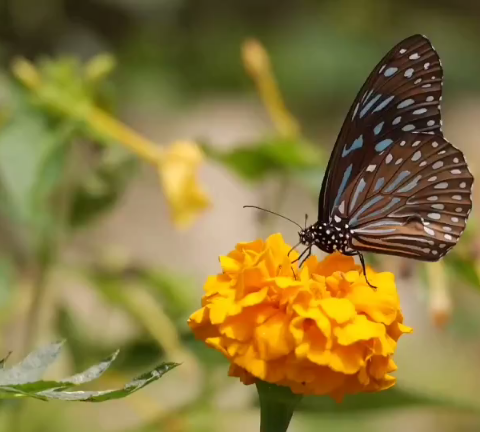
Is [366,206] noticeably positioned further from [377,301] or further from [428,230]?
[377,301]

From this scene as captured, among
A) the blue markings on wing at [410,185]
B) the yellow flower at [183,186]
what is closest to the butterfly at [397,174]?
the blue markings on wing at [410,185]

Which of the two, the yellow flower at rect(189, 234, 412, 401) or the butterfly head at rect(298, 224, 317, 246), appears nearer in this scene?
the yellow flower at rect(189, 234, 412, 401)

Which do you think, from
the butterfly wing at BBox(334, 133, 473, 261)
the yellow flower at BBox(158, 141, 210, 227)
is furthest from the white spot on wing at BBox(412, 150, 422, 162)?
the yellow flower at BBox(158, 141, 210, 227)

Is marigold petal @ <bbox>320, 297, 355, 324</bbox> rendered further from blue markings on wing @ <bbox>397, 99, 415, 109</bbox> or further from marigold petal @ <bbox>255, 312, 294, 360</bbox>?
blue markings on wing @ <bbox>397, 99, 415, 109</bbox>

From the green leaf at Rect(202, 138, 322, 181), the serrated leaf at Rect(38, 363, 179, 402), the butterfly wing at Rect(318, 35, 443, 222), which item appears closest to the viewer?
the serrated leaf at Rect(38, 363, 179, 402)

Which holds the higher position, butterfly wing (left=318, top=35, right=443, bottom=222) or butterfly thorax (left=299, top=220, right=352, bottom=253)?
butterfly wing (left=318, top=35, right=443, bottom=222)

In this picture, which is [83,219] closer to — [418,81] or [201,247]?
[418,81]

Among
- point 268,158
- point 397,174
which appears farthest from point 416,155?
point 268,158
